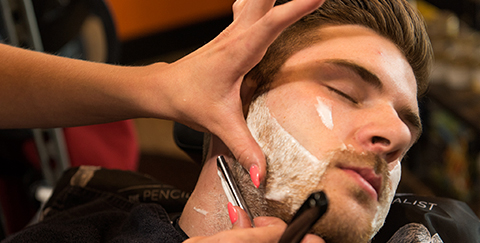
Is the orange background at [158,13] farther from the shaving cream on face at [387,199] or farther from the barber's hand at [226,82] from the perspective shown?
the shaving cream on face at [387,199]

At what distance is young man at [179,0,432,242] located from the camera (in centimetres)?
88

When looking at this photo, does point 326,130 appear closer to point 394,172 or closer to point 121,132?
point 394,172

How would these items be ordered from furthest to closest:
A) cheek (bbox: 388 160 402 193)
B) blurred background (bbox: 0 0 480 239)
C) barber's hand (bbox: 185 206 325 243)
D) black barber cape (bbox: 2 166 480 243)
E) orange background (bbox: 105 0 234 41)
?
orange background (bbox: 105 0 234 41) → blurred background (bbox: 0 0 480 239) → black barber cape (bbox: 2 166 480 243) → cheek (bbox: 388 160 402 193) → barber's hand (bbox: 185 206 325 243)

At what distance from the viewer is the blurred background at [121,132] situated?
5.57ft

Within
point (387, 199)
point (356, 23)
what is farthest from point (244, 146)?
point (356, 23)

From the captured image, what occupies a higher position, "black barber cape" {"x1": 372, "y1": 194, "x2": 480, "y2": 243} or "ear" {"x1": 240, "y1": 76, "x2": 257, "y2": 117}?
"ear" {"x1": 240, "y1": 76, "x2": 257, "y2": 117}

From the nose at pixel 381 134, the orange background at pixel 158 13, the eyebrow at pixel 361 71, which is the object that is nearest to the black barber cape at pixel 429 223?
the nose at pixel 381 134

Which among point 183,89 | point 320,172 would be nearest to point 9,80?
point 183,89

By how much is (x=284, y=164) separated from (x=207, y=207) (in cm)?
26

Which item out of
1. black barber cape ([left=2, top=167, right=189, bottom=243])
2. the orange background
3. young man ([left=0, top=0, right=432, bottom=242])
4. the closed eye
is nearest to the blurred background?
black barber cape ([left=2, top=167, right=189, bottom=243])

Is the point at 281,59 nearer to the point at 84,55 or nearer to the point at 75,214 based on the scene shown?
the point at 75,214

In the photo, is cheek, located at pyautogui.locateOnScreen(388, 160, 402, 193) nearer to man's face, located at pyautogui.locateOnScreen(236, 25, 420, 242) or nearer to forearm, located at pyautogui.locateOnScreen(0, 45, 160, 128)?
man's face, located at pyautogui.locateOnScreen(236, 25, 420, 242)

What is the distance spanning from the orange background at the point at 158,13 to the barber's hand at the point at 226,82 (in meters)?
3.01

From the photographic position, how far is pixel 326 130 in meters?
0.90
